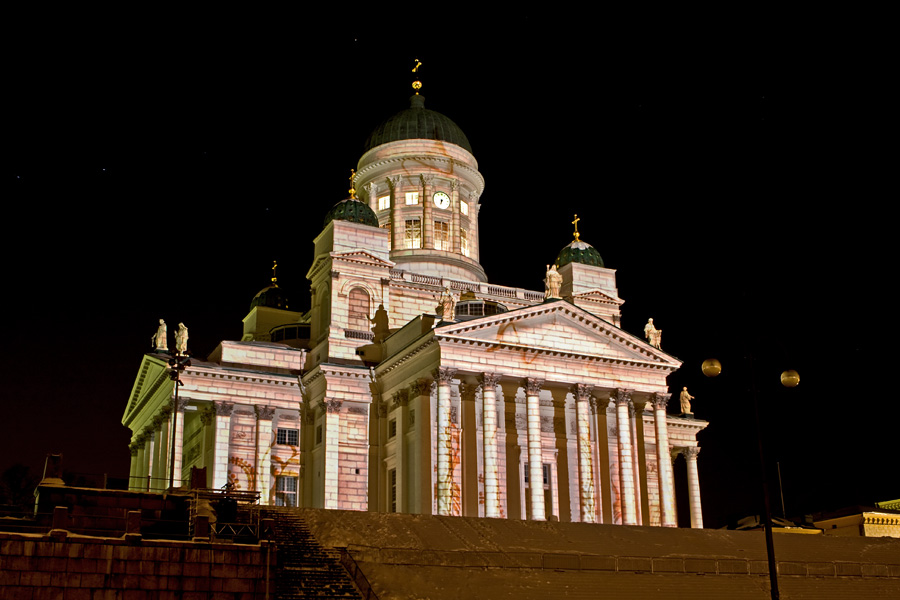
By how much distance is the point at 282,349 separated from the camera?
54312 millimetres

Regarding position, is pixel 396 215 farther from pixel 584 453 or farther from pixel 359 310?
pixel 584 453

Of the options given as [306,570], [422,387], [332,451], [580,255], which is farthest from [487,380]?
[306,570]

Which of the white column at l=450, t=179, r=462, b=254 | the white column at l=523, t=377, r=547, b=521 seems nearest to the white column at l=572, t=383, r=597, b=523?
the white column at l=523, t=377, r=547, b=521

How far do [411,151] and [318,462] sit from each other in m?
23.8

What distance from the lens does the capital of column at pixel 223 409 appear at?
2004 inches

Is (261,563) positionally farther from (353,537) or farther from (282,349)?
(282,349)

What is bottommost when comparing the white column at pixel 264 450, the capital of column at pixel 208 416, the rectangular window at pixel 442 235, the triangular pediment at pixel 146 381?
the white column at pixel 264 450

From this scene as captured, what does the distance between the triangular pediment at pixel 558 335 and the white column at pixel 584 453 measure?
2064 mm

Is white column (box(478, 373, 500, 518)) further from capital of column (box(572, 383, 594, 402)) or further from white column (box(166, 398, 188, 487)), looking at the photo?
white column (box(166, 398, 188, 487))

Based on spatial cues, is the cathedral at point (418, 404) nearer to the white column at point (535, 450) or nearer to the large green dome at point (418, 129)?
the white column at point (535, 450)

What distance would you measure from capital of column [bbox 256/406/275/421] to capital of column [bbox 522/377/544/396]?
47.1 ft

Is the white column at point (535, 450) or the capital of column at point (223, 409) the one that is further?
the capital of column at point (223, 409)

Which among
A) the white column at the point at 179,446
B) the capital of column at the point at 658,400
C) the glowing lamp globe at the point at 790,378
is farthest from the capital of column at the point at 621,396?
the glowing lamp globe at the point at 790,378

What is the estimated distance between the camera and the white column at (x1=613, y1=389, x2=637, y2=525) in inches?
1900
